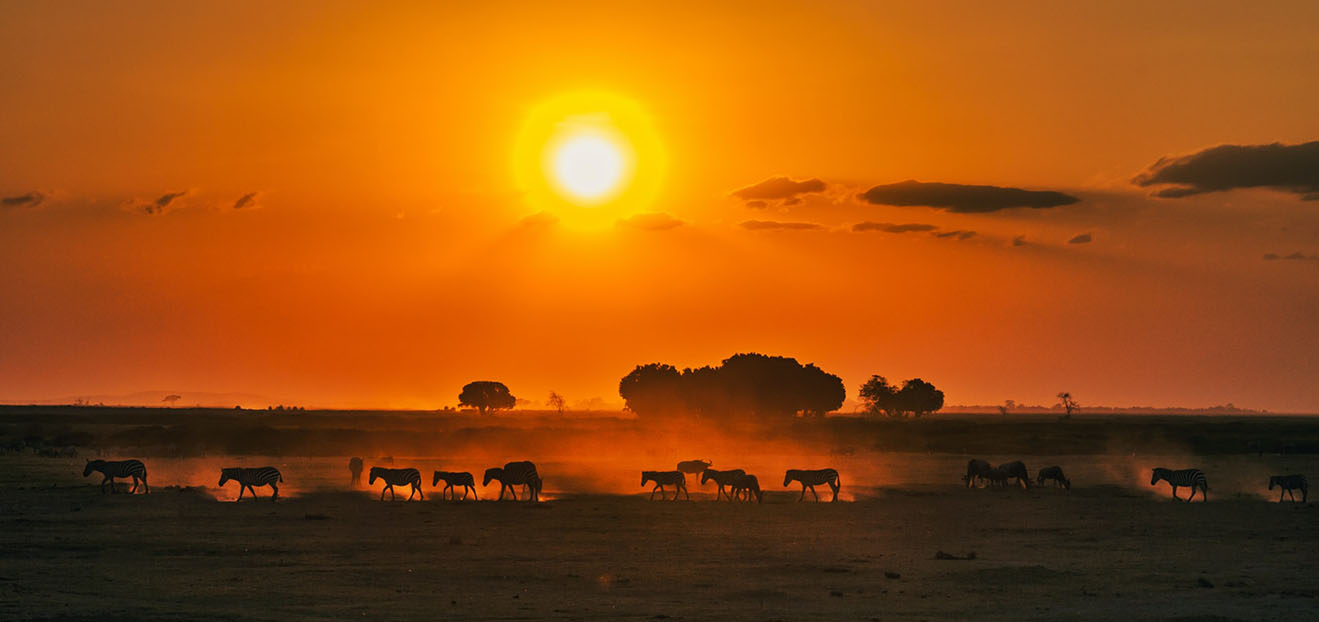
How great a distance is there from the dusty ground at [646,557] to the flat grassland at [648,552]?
0.34 feet

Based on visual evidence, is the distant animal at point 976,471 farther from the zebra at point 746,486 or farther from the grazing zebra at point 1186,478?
the zebra at point 746,486

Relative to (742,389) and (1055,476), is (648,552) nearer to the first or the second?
(1055,476)

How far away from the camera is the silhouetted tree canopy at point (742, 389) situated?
17300 centimetres

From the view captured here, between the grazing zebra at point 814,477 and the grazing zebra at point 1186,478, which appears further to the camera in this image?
the grazing zebra at point 1186,478

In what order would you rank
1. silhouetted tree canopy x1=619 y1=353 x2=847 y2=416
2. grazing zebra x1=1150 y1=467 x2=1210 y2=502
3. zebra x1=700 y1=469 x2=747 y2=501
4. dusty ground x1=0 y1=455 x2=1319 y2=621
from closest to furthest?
dusty ground x1=0 y1=455 x2=1319 y2=621
zebra x1=700 y1=469 x2=747 y2=501
grazing zebra x1=1150 y1=467 x2=1210 y2=502
silhouetted tree canopy x1=619 y1=353 x2=847 y2=416

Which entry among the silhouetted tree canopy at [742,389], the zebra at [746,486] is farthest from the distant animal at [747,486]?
the silhouetted tree canopy at [742,389]

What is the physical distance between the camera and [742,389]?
172875 mm

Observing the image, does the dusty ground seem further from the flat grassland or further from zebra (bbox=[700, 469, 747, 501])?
zebra (bbox=[700, 469, 747, 501])

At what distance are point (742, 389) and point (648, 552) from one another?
454 feet

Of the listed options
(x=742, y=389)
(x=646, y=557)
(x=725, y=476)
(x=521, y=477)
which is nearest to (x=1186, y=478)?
(x=725, y=476)

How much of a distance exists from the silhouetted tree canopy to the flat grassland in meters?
103

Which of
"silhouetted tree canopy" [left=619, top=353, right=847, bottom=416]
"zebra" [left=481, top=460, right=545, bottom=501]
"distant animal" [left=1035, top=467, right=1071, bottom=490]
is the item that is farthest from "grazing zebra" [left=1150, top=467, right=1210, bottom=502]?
"silhouetted tree canopy" [left=619, top=353, right=847, bottom=416]

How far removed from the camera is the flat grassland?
2625 cm

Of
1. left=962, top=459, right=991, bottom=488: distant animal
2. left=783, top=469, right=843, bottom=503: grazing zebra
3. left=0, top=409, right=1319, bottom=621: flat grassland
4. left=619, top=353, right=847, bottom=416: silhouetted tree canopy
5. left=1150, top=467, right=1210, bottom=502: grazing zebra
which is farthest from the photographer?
left=619, top=353, right=847, bottom=416: silhouetted tree canopy
